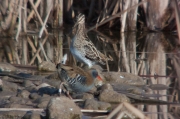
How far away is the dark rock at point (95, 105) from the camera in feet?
20.1

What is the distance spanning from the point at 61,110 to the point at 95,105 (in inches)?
31.7

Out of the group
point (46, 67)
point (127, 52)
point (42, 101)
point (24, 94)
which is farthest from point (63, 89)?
point (127, 52)

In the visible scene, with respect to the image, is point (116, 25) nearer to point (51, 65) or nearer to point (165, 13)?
point (165, 13)

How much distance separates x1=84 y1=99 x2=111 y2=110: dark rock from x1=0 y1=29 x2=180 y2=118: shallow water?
0.62m

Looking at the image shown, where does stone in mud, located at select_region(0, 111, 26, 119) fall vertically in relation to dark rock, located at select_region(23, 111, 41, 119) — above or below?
below

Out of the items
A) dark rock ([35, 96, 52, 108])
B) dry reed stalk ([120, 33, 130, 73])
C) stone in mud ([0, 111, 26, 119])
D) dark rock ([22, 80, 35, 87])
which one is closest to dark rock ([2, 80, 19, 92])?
dark rock ([22, 80, 35, 87])

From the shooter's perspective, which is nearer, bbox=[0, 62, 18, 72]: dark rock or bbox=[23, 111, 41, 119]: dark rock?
bbox=[23, 111, 41, 119]: dark rock

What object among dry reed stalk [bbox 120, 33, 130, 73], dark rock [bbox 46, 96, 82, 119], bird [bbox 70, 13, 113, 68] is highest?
bird [bbox 70, 13, 113, 68]

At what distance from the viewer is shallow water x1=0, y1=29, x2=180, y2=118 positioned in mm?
8711

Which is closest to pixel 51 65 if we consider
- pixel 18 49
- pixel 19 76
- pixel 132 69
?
pixel 19 76

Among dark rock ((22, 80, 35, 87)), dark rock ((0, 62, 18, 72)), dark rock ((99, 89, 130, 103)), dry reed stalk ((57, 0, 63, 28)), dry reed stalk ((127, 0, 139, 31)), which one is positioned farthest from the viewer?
dry reed stalk ((127, 0, 139, 31))

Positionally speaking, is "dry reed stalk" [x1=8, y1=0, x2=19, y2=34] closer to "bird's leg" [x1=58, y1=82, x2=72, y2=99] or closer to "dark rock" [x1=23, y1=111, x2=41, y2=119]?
"bird's leg" [x1=58, y1=82, x2=72, y2=99]

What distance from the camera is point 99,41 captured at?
12922mm

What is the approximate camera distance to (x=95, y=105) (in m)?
6.14
